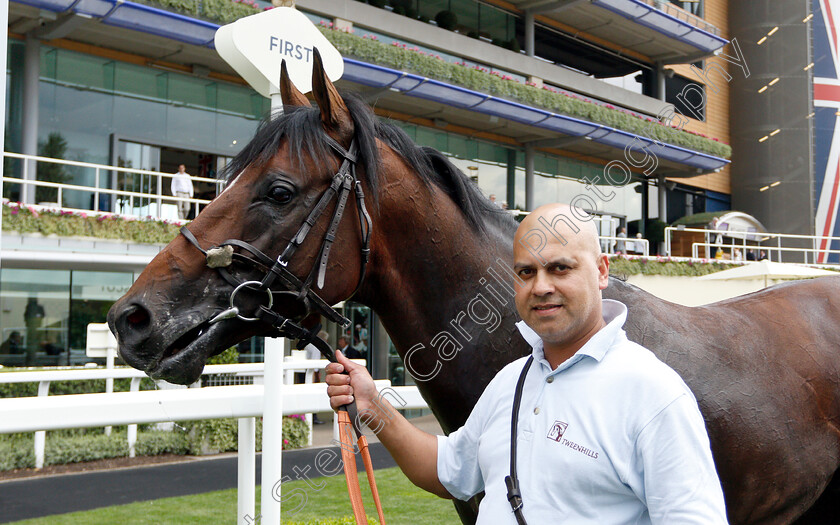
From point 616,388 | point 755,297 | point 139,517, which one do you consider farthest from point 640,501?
point 139,517

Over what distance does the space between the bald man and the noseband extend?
2.06 ft

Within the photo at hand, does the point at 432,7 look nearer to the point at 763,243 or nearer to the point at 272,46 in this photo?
the point at 763,243

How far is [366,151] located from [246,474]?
52.0 inches

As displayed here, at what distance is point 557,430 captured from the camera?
1.30 metres

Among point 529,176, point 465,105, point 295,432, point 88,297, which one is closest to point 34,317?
point 88,297

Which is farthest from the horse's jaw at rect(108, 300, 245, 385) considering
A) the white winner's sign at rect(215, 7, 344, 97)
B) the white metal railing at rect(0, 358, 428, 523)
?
the white winner's sign at rect(215, 7, 344, 97)

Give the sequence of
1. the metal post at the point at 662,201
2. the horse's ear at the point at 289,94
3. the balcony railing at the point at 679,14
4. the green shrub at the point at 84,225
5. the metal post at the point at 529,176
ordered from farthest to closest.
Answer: the metal post at the point at 662,201 < the balcony railing at the point at 679,14 < the metal post at the point at 529,176 < the green shrub at the point at 84,225 < the horse's ear at the point at 289,94

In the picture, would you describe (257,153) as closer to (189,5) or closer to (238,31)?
(238,31)

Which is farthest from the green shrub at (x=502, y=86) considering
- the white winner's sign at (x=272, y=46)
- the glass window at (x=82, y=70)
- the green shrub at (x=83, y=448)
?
the white winner's sign at (x=272, y=46)

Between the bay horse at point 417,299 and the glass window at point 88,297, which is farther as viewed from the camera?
the glass window at point 88,297

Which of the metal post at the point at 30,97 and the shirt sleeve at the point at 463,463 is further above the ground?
the metal post at the point at 30,97

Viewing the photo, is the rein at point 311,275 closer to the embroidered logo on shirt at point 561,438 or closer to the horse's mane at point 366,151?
the horse's mane at point 366,151

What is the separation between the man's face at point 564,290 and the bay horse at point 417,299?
0.71m

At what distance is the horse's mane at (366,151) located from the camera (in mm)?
1975
